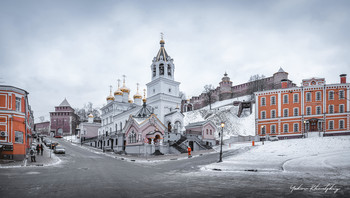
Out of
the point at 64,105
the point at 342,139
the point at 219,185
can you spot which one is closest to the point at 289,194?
the point at 219,185

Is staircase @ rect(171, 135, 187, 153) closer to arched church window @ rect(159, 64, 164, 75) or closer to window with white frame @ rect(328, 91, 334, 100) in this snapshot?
arched church window @ rect(159, 64, 164, 75)

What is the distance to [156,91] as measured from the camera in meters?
45.1

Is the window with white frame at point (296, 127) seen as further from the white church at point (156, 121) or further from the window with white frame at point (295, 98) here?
the white church at point (156, 121)

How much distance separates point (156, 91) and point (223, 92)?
2011 inches

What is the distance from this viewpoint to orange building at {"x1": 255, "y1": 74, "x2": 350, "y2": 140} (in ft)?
134

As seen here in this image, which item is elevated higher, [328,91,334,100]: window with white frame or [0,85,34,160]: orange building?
[328,91,334,100]: window with white frame

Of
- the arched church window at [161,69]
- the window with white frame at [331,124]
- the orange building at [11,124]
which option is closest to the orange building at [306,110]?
the window with white frame at [331,124]

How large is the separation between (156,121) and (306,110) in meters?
25.0

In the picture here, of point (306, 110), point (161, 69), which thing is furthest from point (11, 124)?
point (306, 110)

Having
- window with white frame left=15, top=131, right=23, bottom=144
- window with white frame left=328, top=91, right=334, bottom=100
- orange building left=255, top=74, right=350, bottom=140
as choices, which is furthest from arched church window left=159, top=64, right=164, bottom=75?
window with white frame left=328, top=91, right=334, bottom=100

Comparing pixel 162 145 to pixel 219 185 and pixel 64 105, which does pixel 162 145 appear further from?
pixel 64 105

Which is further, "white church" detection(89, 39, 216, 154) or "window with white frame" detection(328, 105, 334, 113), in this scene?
"window with white frame" detection(328, 105, 334, 113)

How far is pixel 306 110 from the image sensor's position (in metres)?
42.8

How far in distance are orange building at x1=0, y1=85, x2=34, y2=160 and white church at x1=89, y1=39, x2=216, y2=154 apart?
13062 millimetres
